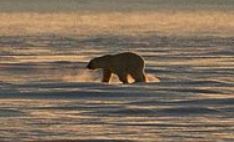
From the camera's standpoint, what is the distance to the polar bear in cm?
2244

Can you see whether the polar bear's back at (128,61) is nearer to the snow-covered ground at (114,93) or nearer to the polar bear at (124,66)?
the polar bear at (124,66)

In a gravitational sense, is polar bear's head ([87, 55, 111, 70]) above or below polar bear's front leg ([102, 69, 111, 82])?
above

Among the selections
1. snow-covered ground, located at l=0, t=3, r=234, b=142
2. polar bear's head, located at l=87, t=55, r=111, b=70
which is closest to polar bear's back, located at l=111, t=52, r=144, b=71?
polar bear's head, located at l=87, t=55, r=111, b=70

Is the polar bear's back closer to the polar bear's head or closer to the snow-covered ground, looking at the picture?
the polar bear's head

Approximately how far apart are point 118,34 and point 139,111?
22986 millimetres

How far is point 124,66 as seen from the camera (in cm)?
2259

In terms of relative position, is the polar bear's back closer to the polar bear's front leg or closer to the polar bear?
the polar bear

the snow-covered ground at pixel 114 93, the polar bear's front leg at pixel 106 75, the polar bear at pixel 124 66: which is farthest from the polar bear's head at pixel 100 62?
the snow-covered ground at pixel 114 93

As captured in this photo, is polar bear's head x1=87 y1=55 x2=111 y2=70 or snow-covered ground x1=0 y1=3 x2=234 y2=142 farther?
polar bear's head x1=87 y1=55 x2=111 y2=70

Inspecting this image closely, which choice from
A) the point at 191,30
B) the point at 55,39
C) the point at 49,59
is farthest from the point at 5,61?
the point at 191,30

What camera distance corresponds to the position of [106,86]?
822 inches

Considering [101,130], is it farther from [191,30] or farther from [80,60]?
[191,30]

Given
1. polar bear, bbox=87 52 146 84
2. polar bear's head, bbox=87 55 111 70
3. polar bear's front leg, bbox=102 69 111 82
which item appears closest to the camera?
polar bear, bbox=87 52 146 84

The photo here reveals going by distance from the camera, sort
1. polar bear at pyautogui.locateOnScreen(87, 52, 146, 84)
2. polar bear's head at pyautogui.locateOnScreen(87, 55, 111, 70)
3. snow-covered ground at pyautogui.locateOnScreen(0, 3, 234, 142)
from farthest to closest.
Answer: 1. polar bear's head at pyautogui.locateOnScreen(87, 55, 111, 70)
2. polar bear at pyautogui.locateOnScreen(87, 52, 146, 84)
3. snow-covered ground at pyautogui.locateOnScreen(0, 3, 234, 142)
